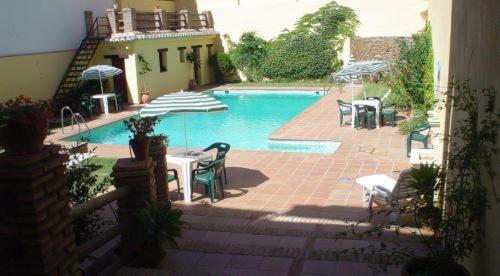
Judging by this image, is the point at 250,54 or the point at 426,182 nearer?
the point at 426,182

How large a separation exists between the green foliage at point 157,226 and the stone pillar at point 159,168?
1.76 m

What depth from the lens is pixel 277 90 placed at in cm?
2358

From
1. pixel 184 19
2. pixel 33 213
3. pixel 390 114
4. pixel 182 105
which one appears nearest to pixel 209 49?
pixel 184 19

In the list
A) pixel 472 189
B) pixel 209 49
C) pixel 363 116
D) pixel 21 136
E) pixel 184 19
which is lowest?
pixel 363 116

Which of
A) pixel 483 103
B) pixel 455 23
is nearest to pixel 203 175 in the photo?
pixel 455 23

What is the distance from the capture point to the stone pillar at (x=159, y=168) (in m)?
6.66

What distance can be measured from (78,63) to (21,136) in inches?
696

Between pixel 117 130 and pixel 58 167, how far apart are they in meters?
13.5

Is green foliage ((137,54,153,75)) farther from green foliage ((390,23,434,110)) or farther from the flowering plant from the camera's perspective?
the flowering plant

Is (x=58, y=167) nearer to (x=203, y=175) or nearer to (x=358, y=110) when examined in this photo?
(x=203, y=175)

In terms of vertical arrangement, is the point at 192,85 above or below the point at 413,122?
above

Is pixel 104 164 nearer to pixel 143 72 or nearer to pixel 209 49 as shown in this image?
pixel 143 72

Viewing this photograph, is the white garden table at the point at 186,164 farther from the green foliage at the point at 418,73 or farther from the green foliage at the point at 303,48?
the green foliage at the point at 303,48

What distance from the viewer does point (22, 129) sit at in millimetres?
3203
